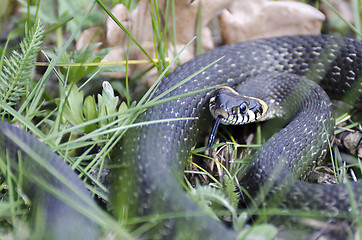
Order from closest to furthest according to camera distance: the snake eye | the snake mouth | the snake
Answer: the snake
the snake mouth
the snake eye

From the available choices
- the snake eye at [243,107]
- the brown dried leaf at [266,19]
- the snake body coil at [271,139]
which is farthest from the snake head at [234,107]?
the brown dried leaf at [266,19]

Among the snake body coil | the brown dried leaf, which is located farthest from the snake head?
the brown dried leaf

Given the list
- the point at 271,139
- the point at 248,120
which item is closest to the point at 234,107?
the point at 248,120

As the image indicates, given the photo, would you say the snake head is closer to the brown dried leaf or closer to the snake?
the snake

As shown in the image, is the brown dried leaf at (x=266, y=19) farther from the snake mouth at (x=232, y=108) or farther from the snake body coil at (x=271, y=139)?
the snake mouth at (x=232, y=108)

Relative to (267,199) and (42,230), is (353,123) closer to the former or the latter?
(267,199)

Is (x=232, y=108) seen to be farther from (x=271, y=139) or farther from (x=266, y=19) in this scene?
(x=266, y=19)
